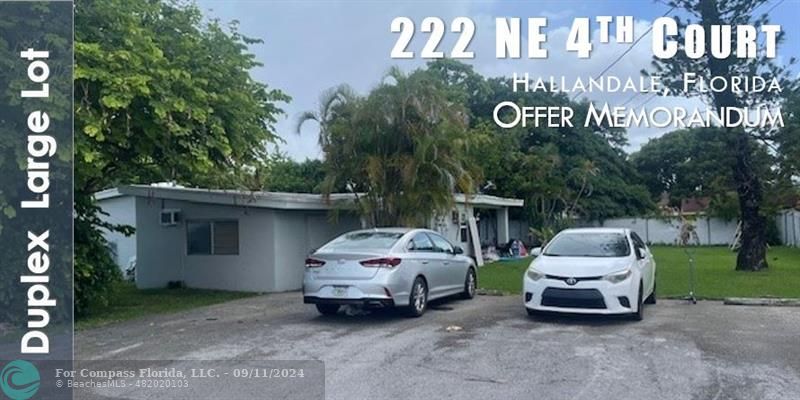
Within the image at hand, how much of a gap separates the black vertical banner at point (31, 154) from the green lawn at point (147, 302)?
1.11 meters

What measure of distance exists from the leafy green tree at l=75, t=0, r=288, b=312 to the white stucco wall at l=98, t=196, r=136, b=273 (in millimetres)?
7651

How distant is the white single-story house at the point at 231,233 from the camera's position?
15.3m

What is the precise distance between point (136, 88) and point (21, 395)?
15.2ft

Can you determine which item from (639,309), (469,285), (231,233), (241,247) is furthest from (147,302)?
(639,309)

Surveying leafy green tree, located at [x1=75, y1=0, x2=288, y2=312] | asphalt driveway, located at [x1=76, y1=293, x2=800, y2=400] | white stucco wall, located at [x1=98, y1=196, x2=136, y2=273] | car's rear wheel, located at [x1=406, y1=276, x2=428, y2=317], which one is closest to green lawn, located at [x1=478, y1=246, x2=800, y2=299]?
asphalt driveway, located at [x1=76, y1=293, x2=800, y2=400]

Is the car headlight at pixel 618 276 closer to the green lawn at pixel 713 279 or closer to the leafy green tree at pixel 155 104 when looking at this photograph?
the green lawn at pixel 713 279

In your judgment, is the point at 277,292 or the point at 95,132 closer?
the point at 95,132

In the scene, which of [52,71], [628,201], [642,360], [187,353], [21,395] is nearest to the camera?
[21,395]

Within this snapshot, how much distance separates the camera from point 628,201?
122 ft

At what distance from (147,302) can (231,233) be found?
2.85 metres

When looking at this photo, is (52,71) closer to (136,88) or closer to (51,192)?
(136,88)

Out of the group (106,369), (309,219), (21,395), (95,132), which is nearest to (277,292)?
(309,219)

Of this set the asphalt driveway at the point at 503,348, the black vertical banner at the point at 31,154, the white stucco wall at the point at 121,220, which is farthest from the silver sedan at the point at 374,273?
the white stucco wall at the point at 121,220

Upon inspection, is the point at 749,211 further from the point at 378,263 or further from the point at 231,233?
the point at 231,233
